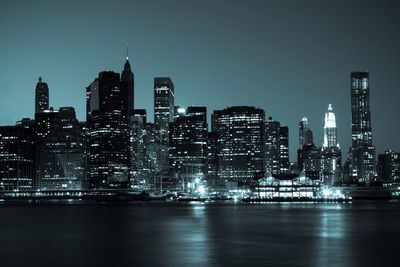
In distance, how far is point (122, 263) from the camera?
40.3 meters

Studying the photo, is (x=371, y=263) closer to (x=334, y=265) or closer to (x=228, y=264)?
(x=334, y=265)

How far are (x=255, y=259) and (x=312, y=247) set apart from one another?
9.57 m

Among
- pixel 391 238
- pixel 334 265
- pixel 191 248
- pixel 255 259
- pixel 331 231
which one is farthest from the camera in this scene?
pixel 331 231

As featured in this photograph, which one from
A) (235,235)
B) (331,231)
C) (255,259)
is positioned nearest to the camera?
(255,259)

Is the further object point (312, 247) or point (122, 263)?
point (312, 247)

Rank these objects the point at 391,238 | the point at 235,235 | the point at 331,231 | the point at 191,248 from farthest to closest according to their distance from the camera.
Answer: the point at 331,231 → the point at 235,235 → the point at 391,238 → the point at 191,248

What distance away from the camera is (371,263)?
3972 cm

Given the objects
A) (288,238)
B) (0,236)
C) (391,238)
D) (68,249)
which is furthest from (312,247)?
(0,236)

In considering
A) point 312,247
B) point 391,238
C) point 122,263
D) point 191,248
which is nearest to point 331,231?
point 391,238

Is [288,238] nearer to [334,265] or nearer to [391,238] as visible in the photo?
[391,238]

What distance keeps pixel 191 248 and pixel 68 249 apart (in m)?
10.7

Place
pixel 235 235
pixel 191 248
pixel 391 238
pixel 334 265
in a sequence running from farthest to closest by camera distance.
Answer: pixel 235 235 < pixel 391 238 < pixel 191 248 < pixel 334 265

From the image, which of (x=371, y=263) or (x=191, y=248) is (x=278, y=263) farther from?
(x=191, y=248)

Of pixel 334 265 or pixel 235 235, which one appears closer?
pixel 334 265
